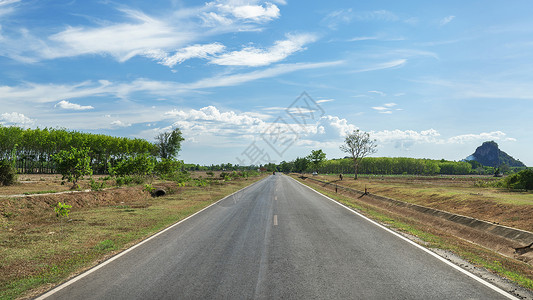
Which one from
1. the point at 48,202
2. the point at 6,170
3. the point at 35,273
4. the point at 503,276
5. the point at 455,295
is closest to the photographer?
the point at 455,295

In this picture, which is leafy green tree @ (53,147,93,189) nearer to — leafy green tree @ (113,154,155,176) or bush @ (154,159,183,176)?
leafy green tree @ (113,154,155,176)

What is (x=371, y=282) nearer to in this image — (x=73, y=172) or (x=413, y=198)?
(x=413, y=198)

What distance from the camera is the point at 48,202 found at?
17688 mm

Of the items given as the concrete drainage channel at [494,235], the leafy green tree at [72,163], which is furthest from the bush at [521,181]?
the leafy green tree at [72,163]

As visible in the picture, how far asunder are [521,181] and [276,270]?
2835 centimetres

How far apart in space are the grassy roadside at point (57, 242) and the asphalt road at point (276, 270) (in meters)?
0.80

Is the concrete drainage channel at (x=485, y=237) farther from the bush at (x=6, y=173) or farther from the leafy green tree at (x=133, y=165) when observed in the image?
the bush at (x=6, y=173)

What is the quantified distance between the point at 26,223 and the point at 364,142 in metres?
59.8

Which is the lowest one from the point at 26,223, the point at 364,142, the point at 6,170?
the point at 26,223

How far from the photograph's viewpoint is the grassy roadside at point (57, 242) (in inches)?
252

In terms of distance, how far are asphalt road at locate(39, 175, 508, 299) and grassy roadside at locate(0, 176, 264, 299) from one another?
0.80m

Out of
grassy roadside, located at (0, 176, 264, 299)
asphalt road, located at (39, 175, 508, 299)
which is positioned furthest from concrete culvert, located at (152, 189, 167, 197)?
asphalt road, located at (39, 175, 508, 299)

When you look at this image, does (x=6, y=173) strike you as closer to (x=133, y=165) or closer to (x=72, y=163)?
(x=72, y=163)

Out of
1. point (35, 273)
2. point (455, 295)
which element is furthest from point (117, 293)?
point (455, 295)
